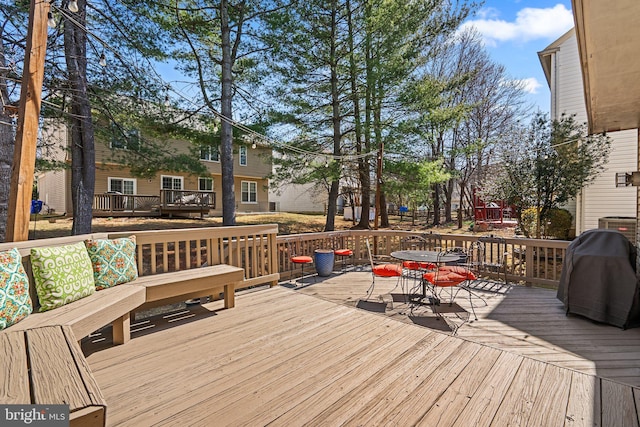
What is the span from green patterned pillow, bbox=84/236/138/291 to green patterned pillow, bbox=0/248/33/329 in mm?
637

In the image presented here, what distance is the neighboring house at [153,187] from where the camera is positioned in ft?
42.0

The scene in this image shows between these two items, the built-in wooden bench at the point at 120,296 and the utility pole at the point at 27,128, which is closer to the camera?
the built-in wooden bench at the point at 120,296

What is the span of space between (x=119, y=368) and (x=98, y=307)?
521 millimetres

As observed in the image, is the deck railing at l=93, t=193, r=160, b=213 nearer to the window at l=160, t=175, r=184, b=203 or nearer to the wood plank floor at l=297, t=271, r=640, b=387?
the window at l=160, t=175, r=184, b=203

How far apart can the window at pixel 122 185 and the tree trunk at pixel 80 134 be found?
9.31m

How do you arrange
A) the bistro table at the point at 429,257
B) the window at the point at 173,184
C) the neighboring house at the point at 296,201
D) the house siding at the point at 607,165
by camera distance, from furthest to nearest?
the neighboring house at the point at 296,201 < the window at the point at 173,184 < the house siding at the point at 607,165 < the bistro table at the point at 429,257

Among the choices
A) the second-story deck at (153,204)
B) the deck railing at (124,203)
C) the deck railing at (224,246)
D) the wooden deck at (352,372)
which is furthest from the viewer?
the second-story deck at (153,204)

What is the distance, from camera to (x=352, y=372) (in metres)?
2.41

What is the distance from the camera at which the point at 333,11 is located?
30.3ft

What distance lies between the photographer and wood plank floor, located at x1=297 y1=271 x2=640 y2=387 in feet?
8.91

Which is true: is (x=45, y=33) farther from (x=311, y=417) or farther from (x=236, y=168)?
(x=236, y=168)

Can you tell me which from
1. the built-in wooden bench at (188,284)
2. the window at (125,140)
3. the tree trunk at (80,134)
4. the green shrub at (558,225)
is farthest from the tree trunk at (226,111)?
the green shrub at (558,225)

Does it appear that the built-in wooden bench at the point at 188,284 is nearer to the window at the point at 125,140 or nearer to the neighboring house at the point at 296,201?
the window at the point at 125,140

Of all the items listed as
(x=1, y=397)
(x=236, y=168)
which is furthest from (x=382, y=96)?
(x=236, y=168)
